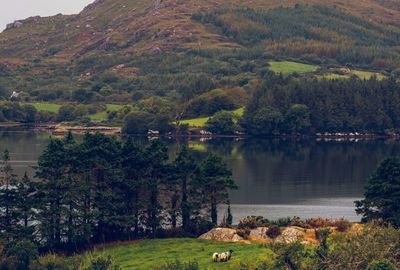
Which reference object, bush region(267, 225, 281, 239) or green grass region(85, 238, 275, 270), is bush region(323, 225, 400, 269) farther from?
bush region(267, 225, 281, 239)

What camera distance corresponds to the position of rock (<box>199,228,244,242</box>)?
9300 cm

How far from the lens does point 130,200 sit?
101 m

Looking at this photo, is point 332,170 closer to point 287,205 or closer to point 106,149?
point 287,205

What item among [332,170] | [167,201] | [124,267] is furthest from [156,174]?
[332,170]

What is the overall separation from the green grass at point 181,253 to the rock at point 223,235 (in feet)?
5.34

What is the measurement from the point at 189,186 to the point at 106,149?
11.3 m

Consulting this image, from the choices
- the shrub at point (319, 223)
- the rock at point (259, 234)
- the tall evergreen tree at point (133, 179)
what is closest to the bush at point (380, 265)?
the rock at point (259, 234)

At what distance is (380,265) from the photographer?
64.4 metres

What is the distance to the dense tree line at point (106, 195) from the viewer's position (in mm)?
95125

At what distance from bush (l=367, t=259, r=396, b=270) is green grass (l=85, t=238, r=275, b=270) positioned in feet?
32.0

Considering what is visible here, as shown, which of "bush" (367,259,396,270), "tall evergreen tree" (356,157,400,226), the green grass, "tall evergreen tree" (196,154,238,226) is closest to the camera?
"bush" (367,259,396,270)

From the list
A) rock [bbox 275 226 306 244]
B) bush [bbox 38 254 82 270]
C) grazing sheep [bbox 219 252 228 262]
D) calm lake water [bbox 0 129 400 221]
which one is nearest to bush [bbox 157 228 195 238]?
rock [bbox 275 226 306 244]

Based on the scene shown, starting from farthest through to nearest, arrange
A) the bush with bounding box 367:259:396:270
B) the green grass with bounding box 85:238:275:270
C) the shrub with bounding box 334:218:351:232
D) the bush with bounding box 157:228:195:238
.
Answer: the bush with bounding box 157:228:195:238
the shrub with bounding box 334:218:351:232
the green grass with bounding box 85:238:275:270
the bush with bounding box 367:259:396:270

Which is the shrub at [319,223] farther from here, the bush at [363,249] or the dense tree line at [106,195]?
the bush at [363,249]
